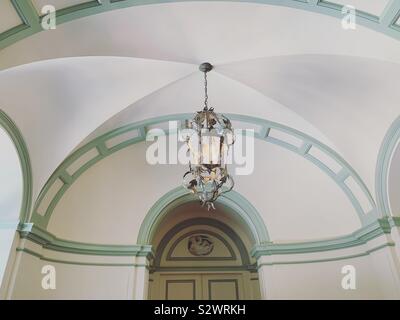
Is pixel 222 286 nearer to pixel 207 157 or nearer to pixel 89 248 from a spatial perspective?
pixel 89 248

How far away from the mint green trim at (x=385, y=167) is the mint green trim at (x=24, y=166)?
216 inches

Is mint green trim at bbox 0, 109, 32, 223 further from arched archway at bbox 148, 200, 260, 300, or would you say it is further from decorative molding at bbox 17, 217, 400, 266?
arched archway at bbox 148, 200, 260, 300

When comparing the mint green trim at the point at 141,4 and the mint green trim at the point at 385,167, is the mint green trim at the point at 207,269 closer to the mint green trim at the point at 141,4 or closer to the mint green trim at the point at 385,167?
the mint green trim at the point at 385,167

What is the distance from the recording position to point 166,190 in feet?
19.3

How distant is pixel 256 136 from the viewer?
19.4 ft

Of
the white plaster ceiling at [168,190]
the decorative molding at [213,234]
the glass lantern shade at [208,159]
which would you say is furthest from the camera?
the decorative molding at [213,234]

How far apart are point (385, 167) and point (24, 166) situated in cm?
557

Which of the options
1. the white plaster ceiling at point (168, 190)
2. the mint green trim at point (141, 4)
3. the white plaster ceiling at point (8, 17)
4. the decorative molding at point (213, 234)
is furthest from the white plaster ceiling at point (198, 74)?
the decorative molding at point (213, 234)

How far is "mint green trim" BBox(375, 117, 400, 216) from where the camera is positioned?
446 cm

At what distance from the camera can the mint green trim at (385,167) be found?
4.46m

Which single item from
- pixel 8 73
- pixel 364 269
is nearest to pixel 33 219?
pixel 8 73

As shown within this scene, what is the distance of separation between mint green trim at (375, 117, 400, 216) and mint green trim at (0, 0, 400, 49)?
1729mm

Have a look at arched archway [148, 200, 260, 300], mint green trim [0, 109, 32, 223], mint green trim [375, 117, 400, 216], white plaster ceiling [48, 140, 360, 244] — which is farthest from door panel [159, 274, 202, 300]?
mint green trim [375, 117, 400, 216]

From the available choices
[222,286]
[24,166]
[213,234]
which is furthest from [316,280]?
[24,166]
